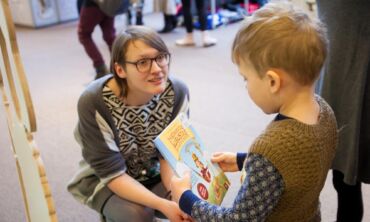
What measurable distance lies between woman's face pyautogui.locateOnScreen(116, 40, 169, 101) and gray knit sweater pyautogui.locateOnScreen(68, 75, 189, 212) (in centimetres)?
9

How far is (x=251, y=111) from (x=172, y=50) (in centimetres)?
152

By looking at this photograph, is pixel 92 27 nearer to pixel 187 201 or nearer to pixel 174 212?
pixel 174 212

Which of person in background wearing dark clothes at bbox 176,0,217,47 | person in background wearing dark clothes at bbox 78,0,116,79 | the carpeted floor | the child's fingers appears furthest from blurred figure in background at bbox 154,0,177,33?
the child's fingers

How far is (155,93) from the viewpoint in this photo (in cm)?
121

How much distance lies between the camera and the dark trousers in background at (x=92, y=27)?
2752mm

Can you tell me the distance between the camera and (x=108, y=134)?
1.21m

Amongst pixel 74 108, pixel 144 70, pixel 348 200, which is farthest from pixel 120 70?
pixel 74 108

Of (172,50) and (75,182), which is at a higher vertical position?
(75,182)

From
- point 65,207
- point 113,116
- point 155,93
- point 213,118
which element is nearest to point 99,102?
point 113,116

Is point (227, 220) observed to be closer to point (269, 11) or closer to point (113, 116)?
point (269, 11)

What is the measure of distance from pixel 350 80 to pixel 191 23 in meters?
2.98

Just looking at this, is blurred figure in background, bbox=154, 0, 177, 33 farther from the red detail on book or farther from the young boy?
the young boy

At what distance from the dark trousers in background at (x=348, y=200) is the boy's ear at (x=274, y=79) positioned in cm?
66

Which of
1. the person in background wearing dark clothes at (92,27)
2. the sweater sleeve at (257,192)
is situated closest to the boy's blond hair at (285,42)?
the sweater sleeve at (257,192)
